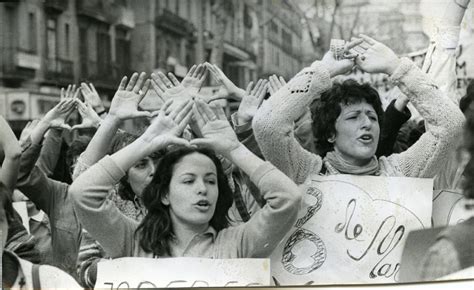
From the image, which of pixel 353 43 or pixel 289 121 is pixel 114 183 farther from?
pixel 353 43

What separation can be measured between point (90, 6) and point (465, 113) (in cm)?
150

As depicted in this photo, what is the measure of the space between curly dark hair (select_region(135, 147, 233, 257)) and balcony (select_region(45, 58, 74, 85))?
1.60 feet

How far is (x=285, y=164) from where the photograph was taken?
3326mm

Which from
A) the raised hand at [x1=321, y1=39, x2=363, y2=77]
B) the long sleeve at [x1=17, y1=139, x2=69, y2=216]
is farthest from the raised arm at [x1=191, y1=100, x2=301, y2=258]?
the long sleeve at [x1=17, y1=139, x2=69, y2=216]

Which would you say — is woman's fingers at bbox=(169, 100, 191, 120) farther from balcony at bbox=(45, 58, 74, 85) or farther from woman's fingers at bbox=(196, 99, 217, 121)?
balcony at bbox=(45, 58, 74, 85)

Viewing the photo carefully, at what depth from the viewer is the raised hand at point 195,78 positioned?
11.1 ft

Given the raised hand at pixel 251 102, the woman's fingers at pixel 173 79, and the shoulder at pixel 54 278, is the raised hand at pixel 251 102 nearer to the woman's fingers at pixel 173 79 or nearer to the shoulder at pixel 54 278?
the woman's fingers at pixel 173 79

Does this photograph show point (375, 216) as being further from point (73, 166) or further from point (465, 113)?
point (73, 166)

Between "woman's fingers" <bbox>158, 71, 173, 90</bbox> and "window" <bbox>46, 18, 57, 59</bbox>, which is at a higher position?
"window" <bbox>46, 18, 57, 59</bbox>

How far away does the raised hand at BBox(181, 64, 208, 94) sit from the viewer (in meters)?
3.38

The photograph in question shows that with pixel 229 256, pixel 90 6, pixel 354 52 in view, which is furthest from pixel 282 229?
pixel 90 6

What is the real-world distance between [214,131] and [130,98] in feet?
1.12

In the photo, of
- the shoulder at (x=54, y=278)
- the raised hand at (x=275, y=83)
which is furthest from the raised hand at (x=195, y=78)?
the shoulder at (x=54, y=278)

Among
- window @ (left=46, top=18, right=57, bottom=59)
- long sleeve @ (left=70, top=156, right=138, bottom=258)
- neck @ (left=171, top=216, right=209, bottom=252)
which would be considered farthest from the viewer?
window @ (left=46, top=18, right=57, bottom=59)
